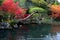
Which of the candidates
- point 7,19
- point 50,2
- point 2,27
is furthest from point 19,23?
point 50,2

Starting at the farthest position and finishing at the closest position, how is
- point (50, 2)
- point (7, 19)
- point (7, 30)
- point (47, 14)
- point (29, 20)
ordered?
point (50, 2) → point (47, 14) → point (29, 20) → point (7, 19) → point (7, 30)

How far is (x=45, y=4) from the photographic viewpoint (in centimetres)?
2472

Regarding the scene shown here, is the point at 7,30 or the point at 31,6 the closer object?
the point at 7,30

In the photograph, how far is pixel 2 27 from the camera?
693 inches

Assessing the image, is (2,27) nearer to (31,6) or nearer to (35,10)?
(35,10)

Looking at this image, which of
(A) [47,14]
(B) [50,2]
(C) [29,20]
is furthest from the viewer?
(B) [50,2]

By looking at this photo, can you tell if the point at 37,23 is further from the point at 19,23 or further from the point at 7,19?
the point at 7,19

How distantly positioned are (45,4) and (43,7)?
1.35 feet

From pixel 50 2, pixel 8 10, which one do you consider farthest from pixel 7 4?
pixel 50 2

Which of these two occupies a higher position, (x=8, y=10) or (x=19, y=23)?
(x=8, y=10)

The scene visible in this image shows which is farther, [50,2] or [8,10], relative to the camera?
[50,2]

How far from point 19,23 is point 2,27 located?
2.91 metres

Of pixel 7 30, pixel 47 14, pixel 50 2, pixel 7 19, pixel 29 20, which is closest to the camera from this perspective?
pixel 7 30

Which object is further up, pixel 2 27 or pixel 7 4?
pixel 7 4
